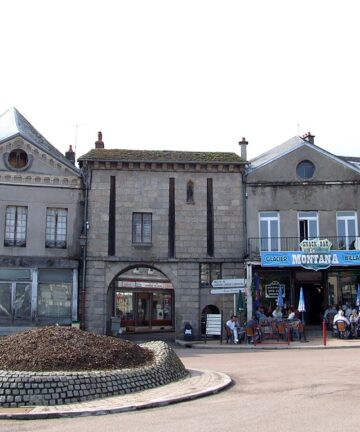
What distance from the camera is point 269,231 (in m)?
28.3

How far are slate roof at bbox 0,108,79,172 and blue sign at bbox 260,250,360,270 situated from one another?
10.1 metres

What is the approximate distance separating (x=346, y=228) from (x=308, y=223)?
6.01 ft

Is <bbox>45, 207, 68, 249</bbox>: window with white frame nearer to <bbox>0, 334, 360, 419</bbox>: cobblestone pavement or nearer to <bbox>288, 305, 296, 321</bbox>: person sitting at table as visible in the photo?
<bbox>288, 305, 296, 321</bbox>: person sitting at table

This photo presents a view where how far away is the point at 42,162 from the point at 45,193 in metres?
1.48

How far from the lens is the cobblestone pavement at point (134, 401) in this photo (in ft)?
30.8

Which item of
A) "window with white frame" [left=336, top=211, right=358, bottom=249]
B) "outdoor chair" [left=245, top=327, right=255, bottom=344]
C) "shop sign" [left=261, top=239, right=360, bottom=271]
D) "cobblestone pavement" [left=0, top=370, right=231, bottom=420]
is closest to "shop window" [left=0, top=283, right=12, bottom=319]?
"outdoor chair" [left=245, top=327, right=255, bottom=344]

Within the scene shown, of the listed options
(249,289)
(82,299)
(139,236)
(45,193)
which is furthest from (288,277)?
(45,193)

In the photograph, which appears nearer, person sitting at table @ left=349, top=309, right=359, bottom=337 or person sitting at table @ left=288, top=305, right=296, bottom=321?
person sitting at table @ left=349, top=309, right=359, bottom=337

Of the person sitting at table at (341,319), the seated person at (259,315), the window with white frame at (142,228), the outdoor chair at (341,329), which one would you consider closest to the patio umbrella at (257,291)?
the seated person at (259,315)

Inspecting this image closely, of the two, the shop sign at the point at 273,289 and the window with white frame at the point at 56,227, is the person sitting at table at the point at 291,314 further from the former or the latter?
the window with white frame at the point at 56,227

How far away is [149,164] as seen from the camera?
28219 millimetres

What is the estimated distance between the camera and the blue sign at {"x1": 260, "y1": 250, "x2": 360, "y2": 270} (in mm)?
26703

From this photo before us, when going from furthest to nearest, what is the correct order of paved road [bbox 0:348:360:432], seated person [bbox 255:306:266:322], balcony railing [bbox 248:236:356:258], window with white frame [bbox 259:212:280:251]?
window with white frame [bbox 259:212:280:251]
balcony railing [bbox 248:236:356:258]
seated person [bbox 255:306:266:322]
paved road [bbox 0:348:360:432]

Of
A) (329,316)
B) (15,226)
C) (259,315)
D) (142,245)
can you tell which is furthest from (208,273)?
(15,226)
